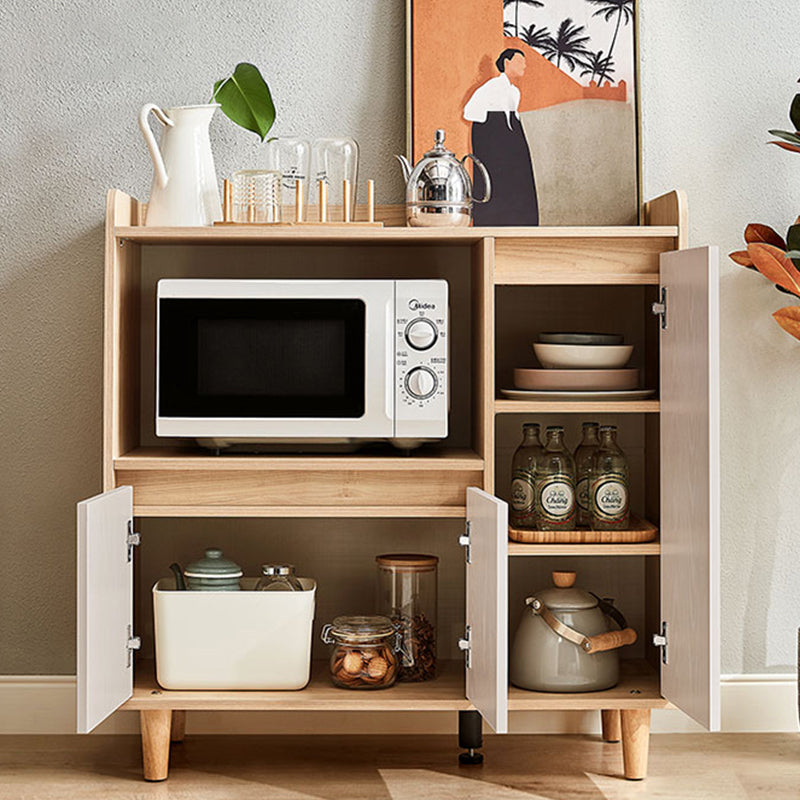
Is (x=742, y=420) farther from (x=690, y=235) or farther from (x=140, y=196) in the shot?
(x=140, y=196)

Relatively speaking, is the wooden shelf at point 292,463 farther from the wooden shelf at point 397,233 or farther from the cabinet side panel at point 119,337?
the wooden shelf at point 397,233

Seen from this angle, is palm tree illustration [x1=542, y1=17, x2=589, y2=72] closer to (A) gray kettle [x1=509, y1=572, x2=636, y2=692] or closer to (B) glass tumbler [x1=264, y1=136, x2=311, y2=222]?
(B) glass tumbler [x1=264, y1=136, x2=311, y2=222]

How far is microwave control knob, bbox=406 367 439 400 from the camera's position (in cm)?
198

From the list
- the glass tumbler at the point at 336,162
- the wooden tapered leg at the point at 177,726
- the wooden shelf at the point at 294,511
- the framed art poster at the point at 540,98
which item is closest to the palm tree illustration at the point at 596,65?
the framed art poster at the point at 540,98

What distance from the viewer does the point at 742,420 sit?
7.66 feet

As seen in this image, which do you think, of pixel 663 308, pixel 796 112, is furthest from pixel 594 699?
pixel 796 112

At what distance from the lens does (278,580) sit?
82.7 inches

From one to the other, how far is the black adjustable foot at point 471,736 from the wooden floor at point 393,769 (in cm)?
2

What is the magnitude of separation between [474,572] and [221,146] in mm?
1034

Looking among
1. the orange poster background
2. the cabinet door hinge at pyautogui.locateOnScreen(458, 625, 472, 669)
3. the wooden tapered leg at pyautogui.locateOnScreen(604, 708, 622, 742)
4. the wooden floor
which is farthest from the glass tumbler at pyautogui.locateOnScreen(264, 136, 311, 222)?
the wooden tapered leg at pyautogui.locateOnScreen(604, 708, 622, 742)

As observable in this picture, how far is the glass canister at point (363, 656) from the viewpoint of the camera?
2.04 meters

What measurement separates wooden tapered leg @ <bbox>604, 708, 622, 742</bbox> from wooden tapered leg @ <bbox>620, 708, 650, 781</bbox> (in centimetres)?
20

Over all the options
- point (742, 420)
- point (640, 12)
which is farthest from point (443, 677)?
point (640, 12)

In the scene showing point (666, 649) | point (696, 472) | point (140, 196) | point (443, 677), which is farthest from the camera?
point (140, 196)
